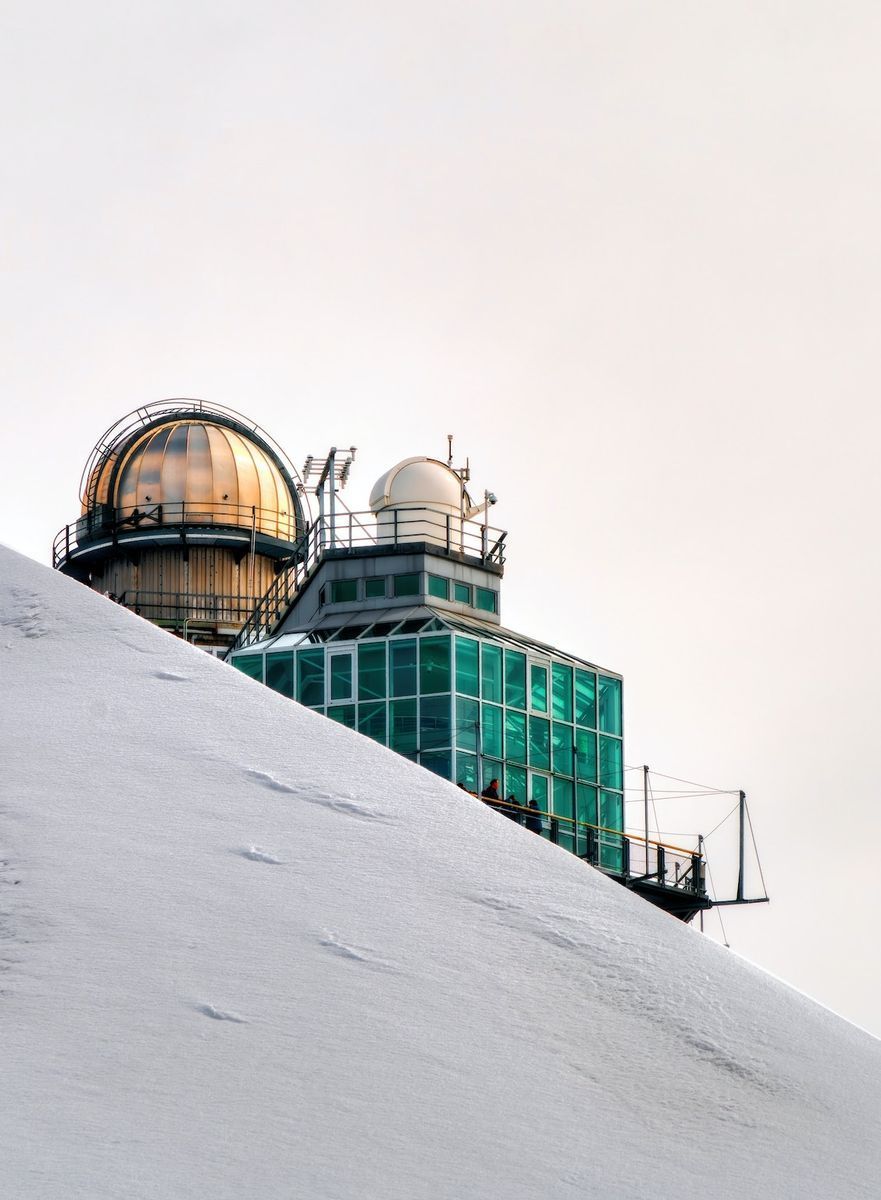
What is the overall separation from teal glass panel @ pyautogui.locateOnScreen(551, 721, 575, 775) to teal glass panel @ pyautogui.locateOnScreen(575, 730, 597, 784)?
0.16m

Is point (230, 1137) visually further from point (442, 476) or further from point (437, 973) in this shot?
point (442, 476)

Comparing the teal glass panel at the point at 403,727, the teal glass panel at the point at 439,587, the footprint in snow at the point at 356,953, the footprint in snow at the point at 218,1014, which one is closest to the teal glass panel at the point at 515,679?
the teal glass panel at the point at 403,727

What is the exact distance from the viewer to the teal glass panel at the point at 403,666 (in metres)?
43.1

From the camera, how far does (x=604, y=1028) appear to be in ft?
63.4

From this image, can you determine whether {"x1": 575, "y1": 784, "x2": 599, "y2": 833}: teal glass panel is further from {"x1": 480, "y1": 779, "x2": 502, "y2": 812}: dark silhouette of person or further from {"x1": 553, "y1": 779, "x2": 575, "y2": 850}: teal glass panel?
{"x1": 480, "y1": 779, "x2": 502, "y2": 812}: dark silhouette of person

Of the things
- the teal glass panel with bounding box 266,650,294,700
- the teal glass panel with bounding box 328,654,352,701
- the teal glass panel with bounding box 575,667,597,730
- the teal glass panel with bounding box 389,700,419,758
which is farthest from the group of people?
the teal glass panel with bounding box 266,650,294,700

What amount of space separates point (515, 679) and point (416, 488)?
7.02 metres

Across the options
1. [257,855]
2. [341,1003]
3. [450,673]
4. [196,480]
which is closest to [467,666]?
[450,673]

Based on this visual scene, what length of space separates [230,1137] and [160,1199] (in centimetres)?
104

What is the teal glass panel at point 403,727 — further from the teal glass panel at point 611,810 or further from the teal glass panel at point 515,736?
the teal glass panel at point 611,810

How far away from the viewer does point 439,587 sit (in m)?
46.7

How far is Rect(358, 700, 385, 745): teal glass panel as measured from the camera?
140ft

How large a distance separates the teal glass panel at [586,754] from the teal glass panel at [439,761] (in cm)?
374

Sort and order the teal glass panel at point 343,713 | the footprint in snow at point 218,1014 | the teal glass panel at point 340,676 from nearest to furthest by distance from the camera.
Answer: the footprint in snow at point 218,1014 → the teal glass panel at point 343,713 → the teal glass panel at point 340,676
